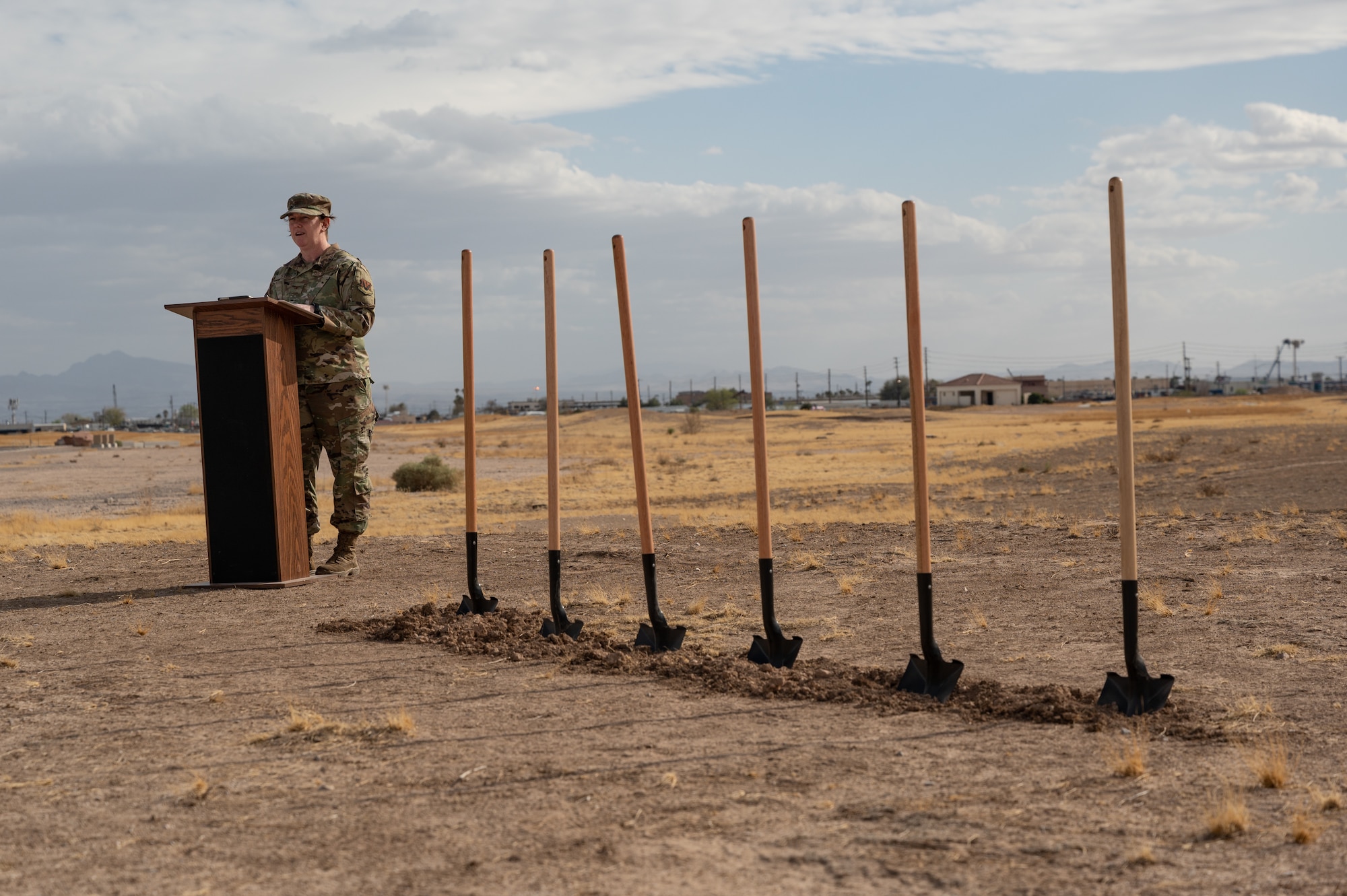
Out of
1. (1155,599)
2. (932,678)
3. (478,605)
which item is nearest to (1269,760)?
(932,678)

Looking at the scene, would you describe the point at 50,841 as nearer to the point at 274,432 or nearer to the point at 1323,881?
the point at 1323,881

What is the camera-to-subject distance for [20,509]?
762 inches

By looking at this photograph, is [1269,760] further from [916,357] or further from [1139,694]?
[916,357]

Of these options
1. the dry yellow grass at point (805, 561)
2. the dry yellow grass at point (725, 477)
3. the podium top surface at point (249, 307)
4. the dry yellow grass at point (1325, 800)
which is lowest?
the dry yellow grass at point (725, 477)

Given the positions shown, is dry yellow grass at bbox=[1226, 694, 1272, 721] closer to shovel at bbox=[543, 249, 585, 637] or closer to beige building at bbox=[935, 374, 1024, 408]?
shovel at bbox=[543, 249, 585, 637]

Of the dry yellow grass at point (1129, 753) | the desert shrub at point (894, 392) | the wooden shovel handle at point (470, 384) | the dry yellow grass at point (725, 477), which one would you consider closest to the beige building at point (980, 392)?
the desert shrub at point (894, 392)

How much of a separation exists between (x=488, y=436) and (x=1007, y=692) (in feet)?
227

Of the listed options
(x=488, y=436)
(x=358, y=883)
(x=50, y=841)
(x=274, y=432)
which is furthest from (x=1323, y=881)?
(x=488, y=436)

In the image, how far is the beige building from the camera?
5625 inches

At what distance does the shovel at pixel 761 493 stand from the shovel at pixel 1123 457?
1498 millimetres

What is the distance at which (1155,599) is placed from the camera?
7375mm

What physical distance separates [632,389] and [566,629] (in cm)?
139

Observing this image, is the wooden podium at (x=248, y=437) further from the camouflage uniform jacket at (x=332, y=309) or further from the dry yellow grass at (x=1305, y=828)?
the dry yellow grass at (x=1305, y=828)

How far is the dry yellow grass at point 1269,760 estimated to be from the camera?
3.75 meters
